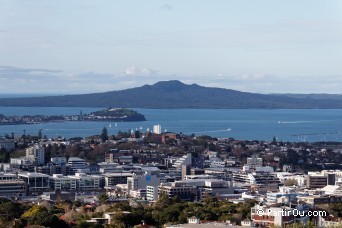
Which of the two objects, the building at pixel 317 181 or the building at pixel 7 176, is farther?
the building at pixel 7 176

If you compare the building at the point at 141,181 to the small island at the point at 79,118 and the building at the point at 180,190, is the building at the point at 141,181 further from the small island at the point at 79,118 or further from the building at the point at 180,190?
the small island at the point at 79,118

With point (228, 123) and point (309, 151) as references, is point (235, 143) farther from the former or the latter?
point (228, 123)

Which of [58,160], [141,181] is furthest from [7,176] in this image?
[58,160]

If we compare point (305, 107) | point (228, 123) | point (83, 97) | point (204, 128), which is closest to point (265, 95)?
point (305, 107)

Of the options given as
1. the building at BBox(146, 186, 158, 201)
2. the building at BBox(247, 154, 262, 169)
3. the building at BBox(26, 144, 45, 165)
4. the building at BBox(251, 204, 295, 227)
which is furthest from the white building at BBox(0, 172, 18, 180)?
the building at BBox(251, 204, 295, 227)

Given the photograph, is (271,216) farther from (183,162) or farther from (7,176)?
(183,162)

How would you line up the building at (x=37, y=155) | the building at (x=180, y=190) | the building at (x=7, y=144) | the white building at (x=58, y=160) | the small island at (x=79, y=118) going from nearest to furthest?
the building at (x=180, y=190) < the white building at (x=58, y=160) < the building at (x=37, y=155) < the building at (x=7, y=144) < the small island at (x=79, y=118)

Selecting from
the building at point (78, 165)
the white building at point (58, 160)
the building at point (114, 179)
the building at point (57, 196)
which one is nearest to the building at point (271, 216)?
the building at point (57, 196)
